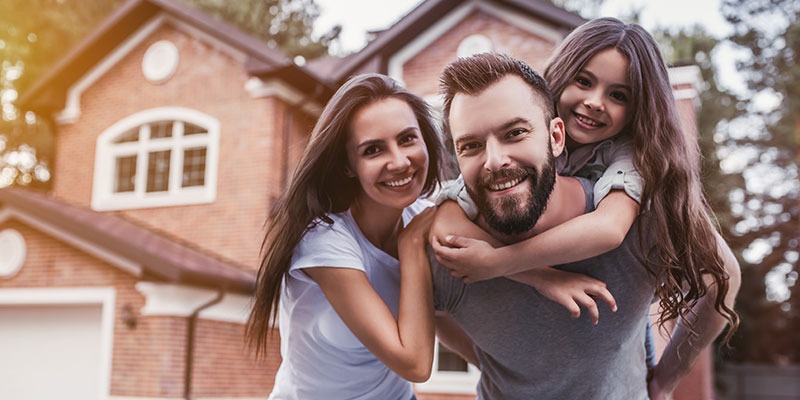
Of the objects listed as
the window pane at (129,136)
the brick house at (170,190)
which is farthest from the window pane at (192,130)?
the window pane at (129,136)

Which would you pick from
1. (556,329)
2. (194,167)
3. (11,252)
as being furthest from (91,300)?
(556,329)

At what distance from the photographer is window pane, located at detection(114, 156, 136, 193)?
44.9 ft

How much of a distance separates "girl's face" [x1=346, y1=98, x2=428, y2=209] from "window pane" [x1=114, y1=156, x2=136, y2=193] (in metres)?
12.1

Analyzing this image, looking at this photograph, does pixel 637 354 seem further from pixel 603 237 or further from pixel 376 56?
pixel 376 56

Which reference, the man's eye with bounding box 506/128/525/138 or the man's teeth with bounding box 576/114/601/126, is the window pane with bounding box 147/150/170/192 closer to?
the man's teeth with bounding box 576/114/601/126

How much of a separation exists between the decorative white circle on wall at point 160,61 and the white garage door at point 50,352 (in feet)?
15.4

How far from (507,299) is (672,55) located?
853 inches

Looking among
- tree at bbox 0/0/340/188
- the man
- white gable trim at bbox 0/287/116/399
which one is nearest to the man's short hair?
the man

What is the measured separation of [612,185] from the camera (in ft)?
6.86

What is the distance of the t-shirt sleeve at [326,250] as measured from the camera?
7.62 feet

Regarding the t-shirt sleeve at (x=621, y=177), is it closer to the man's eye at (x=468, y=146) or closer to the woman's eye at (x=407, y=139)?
the man's eye at (x=468, y=146)

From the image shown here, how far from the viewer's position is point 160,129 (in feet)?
44.3

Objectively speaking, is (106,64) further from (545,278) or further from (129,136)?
(545,278)

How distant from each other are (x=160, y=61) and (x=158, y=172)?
2201 millimetres
